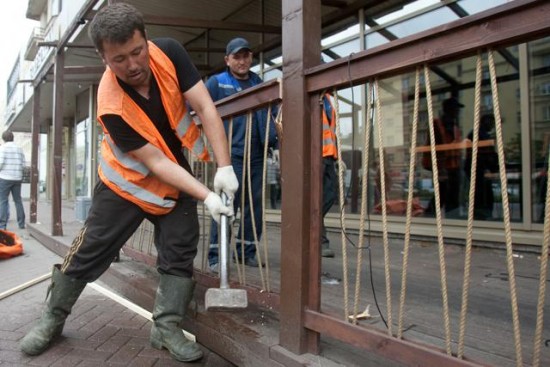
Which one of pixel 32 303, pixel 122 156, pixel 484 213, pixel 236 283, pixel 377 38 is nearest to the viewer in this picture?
pixel 122 156

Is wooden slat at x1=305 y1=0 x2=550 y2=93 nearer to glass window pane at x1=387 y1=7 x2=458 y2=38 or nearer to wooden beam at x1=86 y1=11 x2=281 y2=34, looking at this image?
glass window pane at x1=387 y1=7 x2=458 y2=38

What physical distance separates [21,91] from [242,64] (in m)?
13.8

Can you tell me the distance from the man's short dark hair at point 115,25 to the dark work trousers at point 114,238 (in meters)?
0.81

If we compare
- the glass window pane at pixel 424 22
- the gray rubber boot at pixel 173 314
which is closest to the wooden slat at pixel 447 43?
the gray rubber boot at pixel 173 314

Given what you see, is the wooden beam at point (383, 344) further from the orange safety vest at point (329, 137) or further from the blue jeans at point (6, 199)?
the blue jeans at point (6, 199)

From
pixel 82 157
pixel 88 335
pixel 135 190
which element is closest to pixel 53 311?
pixel 88 335

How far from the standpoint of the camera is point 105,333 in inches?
106

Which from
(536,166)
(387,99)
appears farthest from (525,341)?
(387,99)

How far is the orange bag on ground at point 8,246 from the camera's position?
203 inches

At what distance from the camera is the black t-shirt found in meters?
2.16

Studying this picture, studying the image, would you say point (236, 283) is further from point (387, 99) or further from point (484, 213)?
point (387, 99)

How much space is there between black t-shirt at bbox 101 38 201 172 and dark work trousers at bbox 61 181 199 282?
33cm

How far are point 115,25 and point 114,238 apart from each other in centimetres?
108

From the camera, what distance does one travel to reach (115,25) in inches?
75.3
